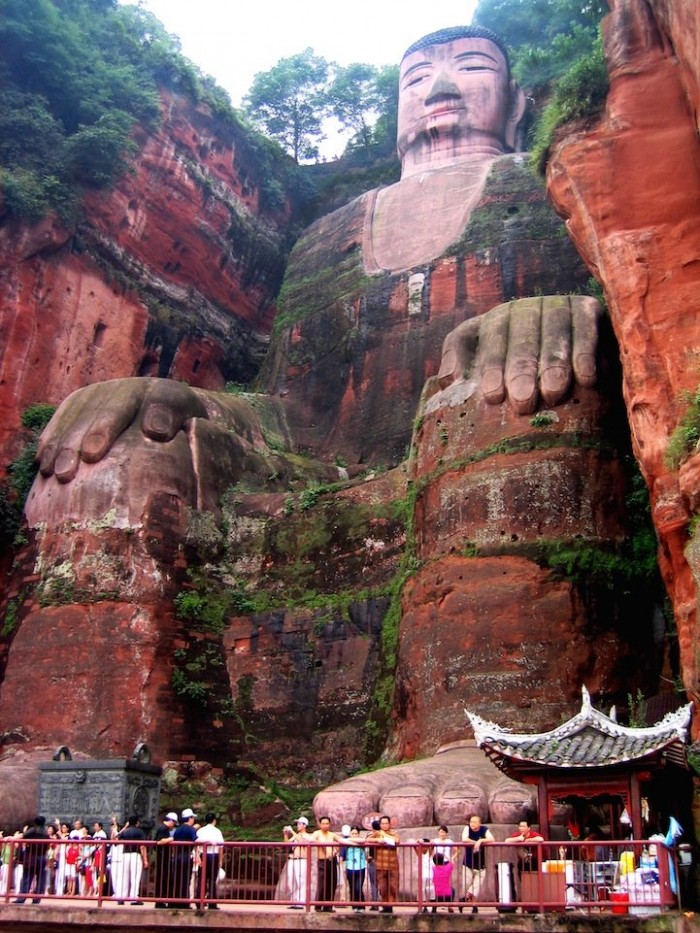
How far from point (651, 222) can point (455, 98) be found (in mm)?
16777

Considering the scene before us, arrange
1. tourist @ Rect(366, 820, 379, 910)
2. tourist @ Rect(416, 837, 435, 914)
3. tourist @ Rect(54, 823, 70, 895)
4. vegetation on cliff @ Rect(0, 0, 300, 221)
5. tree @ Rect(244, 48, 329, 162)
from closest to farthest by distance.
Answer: tourist @ Rect(416, 837, 435, 914)
tourist @ Rect(366, 820, 379, 910)
tourist @ Rect(54, 823, 70, 895)
vegetation on cliff @ Rect(0, 0, 300, 221)
tree @ Rect(244, 48, 329, 162)

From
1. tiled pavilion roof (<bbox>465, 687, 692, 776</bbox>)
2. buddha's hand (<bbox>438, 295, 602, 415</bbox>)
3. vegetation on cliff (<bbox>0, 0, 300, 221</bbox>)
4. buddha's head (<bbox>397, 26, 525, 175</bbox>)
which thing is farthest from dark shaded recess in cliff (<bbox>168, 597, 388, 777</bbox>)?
buddha's head (<bbox>397, 26, 525, 175</bbox>)

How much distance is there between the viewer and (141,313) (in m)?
30.5

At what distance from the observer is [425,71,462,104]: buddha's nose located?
33.1 metres

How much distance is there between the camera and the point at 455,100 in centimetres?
3309

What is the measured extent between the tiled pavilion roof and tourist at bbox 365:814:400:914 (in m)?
1.43

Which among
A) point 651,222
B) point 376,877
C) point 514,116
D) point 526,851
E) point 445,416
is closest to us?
point 526,851

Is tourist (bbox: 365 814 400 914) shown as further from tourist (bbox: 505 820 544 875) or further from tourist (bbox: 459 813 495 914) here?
tourist (bbox: 505 820 544 875)

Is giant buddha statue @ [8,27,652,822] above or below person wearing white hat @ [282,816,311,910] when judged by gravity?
above

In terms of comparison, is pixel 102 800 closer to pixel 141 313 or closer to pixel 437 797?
pixel 437 797

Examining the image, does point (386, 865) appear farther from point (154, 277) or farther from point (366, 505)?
point (154, 277)

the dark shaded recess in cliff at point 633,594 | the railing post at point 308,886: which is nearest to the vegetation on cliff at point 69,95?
the dark shaded recess in cliff at point 633,594

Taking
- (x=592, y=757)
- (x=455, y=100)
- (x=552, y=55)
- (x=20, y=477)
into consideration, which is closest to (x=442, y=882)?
(x=592, y=757)

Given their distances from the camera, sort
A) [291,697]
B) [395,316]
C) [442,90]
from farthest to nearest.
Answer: [442,90], [395,316], [291,697]
